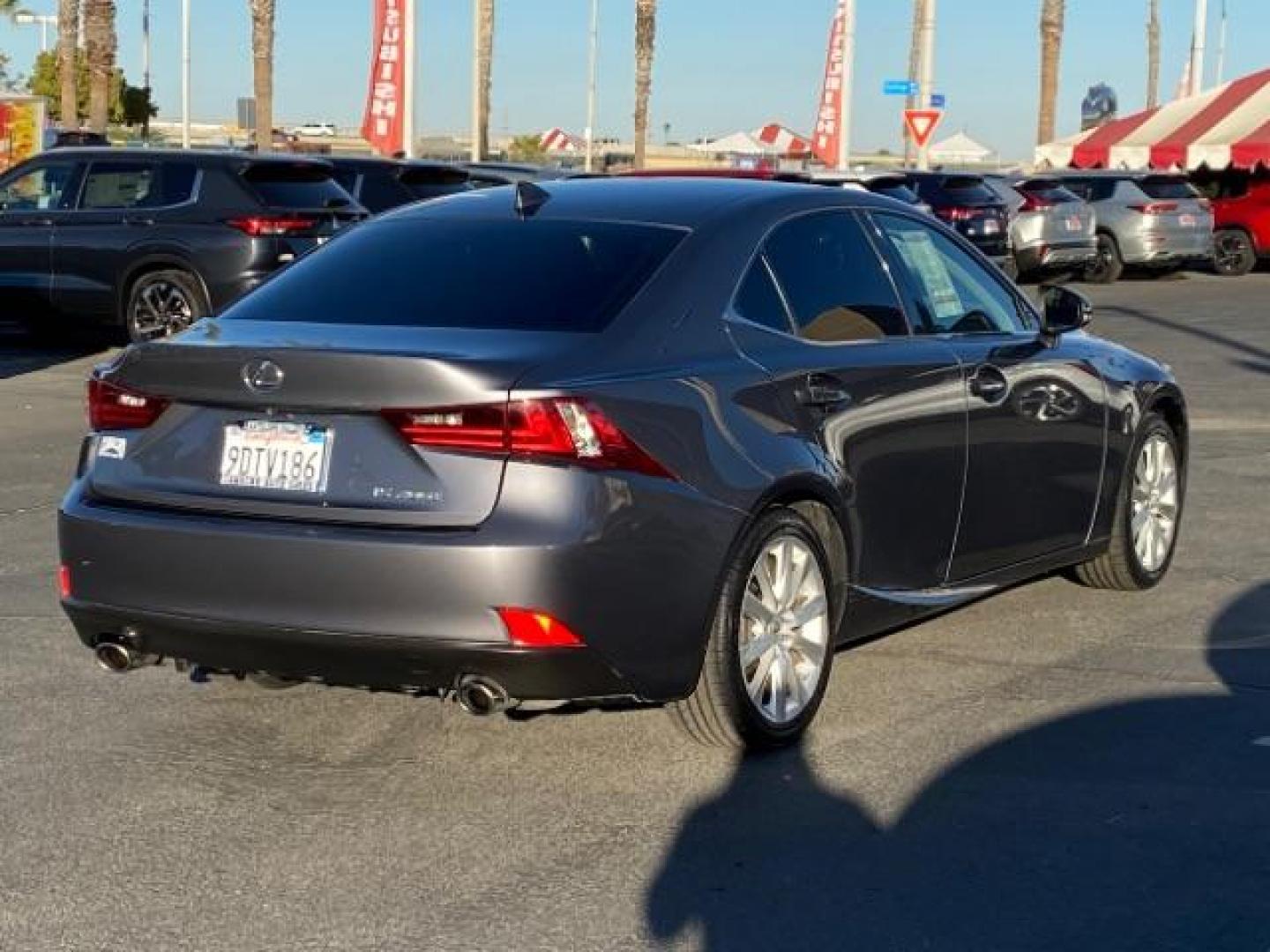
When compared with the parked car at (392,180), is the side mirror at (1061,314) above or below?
below

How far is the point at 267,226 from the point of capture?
17391mm

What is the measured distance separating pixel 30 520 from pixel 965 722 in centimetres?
525

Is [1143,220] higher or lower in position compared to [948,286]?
lower

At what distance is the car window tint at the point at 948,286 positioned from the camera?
678cm

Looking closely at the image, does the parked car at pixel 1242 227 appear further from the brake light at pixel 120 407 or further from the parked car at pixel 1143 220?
the brake light at pixel 120 407

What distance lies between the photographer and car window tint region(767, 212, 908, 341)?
615 cm


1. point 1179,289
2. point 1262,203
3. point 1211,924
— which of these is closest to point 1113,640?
point 1211,924

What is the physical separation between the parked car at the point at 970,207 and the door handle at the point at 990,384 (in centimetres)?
2150

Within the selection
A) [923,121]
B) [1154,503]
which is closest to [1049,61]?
[923,121]

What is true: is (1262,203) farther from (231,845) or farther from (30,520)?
(231,845)

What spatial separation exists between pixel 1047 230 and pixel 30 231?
52.1 ft

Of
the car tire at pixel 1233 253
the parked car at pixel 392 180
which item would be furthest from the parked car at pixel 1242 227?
the parked car at pixel 392 180

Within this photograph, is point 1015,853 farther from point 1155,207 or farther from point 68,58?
point 68,58

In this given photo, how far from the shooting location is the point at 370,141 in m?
34.8
